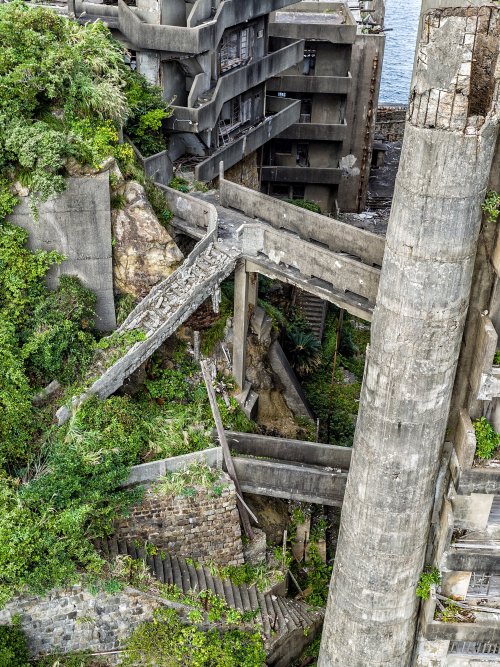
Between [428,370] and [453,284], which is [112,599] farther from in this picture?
[453,284]

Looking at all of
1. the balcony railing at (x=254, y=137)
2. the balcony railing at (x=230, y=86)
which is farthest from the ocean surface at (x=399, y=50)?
the balcony railing at (x=230, y=86)

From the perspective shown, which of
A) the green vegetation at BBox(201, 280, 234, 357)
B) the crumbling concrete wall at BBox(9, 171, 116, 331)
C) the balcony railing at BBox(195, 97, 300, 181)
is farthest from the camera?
the balcony railing at BBox(195, 97, 300, 181)

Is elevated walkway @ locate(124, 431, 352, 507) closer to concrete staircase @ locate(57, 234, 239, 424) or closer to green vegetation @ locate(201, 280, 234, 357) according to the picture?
concrete staircase @ locate(57, 234, 239, 424)

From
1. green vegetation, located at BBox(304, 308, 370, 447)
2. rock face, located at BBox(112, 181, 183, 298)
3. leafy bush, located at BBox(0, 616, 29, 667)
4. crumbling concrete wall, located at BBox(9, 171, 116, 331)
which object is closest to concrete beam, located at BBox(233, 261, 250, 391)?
rock face, located at BBox(112, 181, 183, 298)

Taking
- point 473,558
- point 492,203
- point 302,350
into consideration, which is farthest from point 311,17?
point 473,558

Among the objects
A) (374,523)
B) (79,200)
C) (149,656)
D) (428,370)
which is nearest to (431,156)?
(428,370)

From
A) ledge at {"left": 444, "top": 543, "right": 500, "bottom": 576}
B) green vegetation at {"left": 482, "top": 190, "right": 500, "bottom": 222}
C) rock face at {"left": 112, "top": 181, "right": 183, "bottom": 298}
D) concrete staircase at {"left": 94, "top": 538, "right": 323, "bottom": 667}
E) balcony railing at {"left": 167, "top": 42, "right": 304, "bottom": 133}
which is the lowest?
concrete staircase at {"left": 94, "top": 538, "right": 323, "bottom": 667}

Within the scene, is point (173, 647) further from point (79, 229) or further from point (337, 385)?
point (337, 385)
